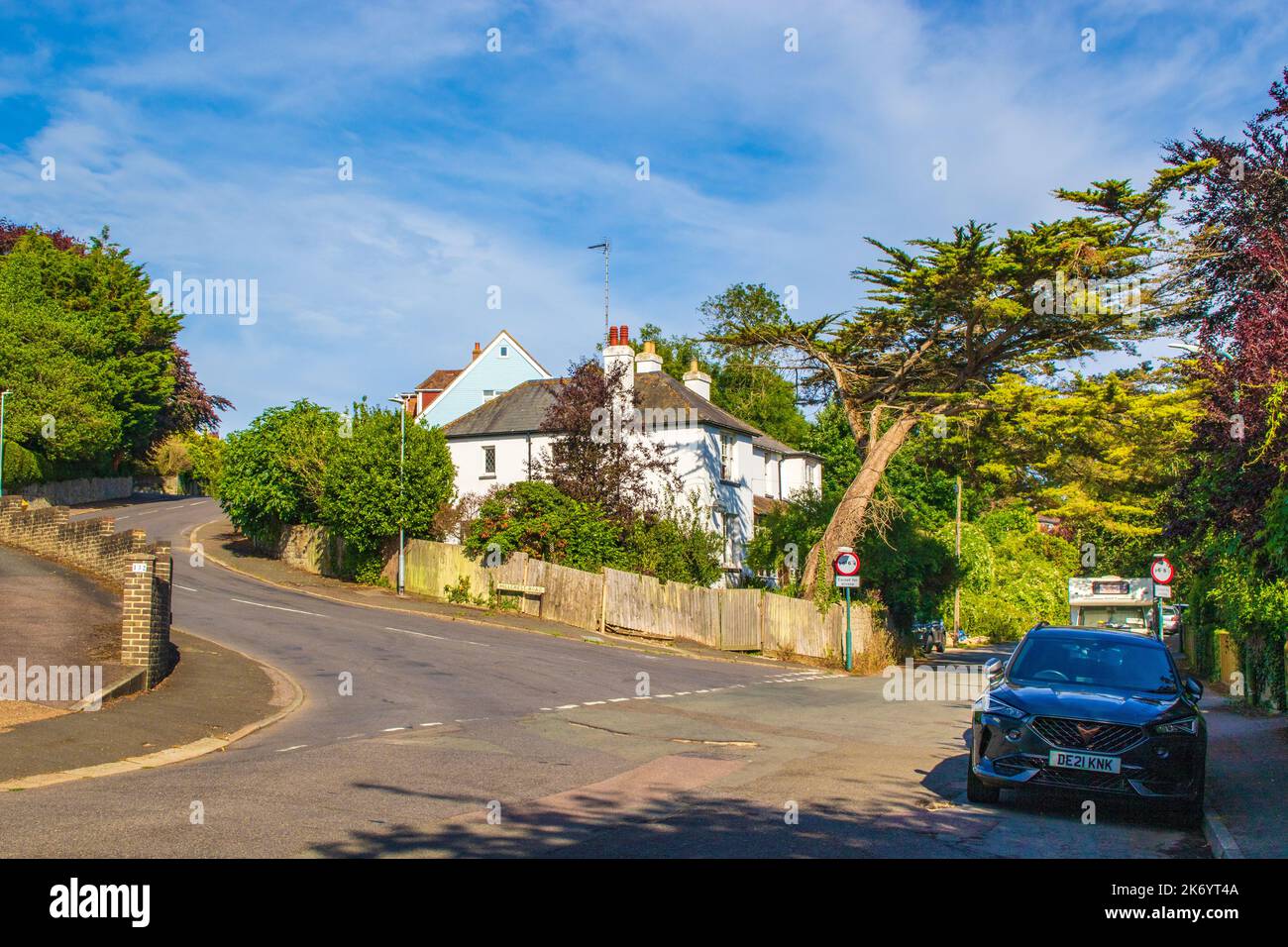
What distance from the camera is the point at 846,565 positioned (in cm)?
2995

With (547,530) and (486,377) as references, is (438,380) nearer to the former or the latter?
(486,377)

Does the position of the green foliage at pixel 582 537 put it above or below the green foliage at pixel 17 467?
below

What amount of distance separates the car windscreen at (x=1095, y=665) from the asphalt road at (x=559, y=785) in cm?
122

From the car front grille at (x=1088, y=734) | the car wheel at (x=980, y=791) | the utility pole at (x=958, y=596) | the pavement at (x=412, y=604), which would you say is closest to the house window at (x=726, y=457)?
the utility pole at (x=958, y=596)

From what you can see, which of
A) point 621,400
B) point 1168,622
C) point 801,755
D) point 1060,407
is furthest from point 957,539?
point 801,755

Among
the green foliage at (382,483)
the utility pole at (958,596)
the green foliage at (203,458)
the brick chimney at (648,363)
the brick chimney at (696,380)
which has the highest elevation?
the brick chimney at (648,363)

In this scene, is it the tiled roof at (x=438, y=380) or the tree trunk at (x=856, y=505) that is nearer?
the tree trunk at (x=856, y=505)

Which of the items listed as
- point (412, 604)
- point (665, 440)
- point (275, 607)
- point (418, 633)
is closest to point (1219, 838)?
point (418, 633)

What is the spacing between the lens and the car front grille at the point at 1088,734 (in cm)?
931

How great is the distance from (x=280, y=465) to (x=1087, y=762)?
37372mm

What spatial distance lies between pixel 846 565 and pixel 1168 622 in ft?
101

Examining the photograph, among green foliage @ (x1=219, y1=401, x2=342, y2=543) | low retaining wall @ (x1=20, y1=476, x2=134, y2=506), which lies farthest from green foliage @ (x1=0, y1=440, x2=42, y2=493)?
green foliage @ (x1=219, y1=401, x2=342, y2=543)

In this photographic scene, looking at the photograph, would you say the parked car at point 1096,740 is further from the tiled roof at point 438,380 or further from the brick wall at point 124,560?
the tiled roof at point 438,380
